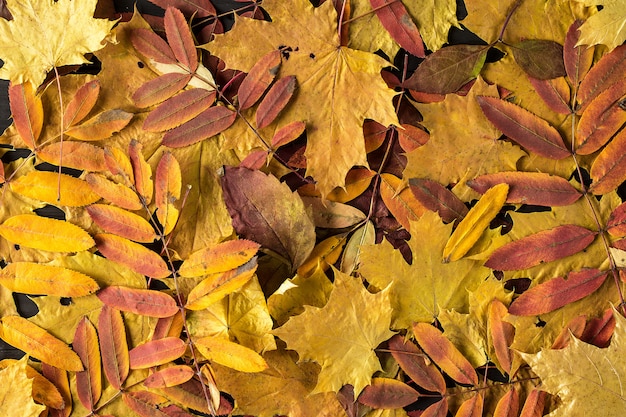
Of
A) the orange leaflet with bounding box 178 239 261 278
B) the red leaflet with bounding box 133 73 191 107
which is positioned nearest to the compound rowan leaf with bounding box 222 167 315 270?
the orange leaflet with bounding box 178 239 261 278

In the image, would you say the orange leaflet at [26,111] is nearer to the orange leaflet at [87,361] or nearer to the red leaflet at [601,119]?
the orange leaflet at [87,361]

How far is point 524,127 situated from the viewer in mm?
693

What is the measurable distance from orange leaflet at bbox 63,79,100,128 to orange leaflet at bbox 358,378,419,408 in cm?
48

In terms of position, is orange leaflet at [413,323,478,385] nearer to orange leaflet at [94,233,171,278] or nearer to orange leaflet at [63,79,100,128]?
orange leaflet at [94,233,171,278]

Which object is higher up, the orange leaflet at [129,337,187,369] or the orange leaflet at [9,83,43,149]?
the orange leaflet at [9,83,43,149]

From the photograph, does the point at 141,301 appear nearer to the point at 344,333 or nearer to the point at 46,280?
the point at 46,280

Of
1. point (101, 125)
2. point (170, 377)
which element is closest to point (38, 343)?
point (170, 377)

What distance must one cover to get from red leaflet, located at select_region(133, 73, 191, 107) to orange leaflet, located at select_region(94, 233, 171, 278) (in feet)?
0.56

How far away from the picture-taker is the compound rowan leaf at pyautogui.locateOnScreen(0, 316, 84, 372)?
0.72m

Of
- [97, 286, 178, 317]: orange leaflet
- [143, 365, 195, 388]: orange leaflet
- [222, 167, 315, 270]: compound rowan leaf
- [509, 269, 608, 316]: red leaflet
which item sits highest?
[222, 167, 315, 270]: compound rowan leaf

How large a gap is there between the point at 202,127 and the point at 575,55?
451 millimetres

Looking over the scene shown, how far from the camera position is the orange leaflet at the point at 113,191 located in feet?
2.33

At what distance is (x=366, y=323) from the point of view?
69 cm

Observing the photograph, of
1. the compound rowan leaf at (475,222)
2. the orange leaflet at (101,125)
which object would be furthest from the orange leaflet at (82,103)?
the compound rowan leaf at (475,222)
